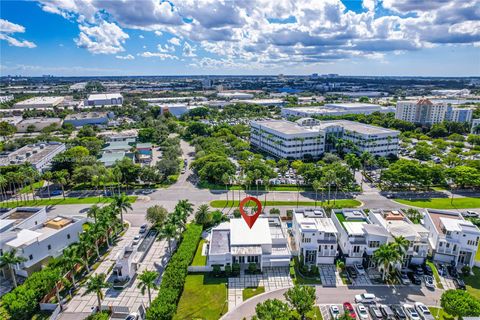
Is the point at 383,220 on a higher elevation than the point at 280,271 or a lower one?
higher

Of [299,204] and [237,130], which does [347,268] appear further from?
[237,130]

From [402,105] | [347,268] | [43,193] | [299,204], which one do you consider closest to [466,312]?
[347,268]

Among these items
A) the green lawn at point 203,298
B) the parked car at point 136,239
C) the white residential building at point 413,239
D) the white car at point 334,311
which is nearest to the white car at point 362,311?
the white car at point 334,311

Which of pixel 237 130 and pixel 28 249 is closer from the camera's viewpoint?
pixel 28 249

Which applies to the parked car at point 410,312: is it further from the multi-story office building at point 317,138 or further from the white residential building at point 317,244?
the multi-story office building at point 317,138

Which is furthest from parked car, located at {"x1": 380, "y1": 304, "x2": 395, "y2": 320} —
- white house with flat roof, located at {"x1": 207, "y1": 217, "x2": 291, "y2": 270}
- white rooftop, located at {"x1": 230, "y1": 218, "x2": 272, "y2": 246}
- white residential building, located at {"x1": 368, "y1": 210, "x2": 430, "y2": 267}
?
white rooftop, located at {"x1": 230, "y1": 218, "x2": 272, "y2": 246}

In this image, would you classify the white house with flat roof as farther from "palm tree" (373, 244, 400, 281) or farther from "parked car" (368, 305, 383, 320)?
"parked car" (368, 305, 383, 320)

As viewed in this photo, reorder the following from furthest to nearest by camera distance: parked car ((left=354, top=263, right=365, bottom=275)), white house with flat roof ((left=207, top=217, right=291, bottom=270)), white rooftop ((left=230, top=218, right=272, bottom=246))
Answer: white rooftop ((left=230, top=218, right=272, bottom=246)) → white house with flat roof ((left=207, top=217, right=291, bottom=270)) → parked car ((left=354, top=263, right=365, bottom=275))
